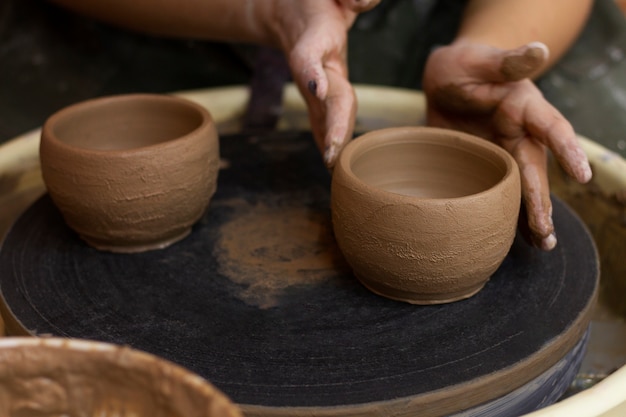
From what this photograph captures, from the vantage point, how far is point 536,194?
3.30ft

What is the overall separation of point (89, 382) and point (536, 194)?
71cm

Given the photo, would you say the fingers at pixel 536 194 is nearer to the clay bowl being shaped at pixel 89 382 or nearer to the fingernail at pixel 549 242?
the fingernail at pixel 549 242

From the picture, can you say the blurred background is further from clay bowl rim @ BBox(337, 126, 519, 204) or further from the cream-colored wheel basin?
clay bowl rim @ BBox(337, 126, 519, 204)

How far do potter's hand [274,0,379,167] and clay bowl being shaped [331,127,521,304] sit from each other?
2.2 inches

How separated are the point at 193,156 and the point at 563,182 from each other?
2.65 ft

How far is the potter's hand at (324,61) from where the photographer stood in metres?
1.02

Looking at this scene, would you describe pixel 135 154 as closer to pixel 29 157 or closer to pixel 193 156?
pixel 193 156

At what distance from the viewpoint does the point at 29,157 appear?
4.73ft

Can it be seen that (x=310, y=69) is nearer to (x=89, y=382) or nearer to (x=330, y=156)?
(x=330, y=156)

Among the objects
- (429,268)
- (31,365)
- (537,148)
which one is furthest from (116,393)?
(537,148)

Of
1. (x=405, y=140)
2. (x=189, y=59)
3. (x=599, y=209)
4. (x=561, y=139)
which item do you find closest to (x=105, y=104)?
(x=405, y=140)

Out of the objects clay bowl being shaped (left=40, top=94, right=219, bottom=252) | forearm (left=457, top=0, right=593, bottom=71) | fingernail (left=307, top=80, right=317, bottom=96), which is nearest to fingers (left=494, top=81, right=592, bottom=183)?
forearm (left=457, top=0, right=593, bottom=71)

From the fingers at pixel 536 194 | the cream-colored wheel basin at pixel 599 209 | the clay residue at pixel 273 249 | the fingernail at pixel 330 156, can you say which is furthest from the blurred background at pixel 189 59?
the fingernail at pixel 330 156

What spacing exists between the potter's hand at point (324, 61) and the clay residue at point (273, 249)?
0.44ft
